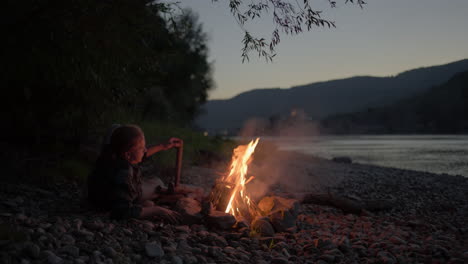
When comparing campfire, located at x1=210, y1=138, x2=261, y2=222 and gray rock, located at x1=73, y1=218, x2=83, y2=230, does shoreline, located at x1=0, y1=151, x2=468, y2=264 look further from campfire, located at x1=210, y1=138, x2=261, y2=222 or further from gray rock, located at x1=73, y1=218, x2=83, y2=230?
campfire, located at x1=210, y1=138, x2=261, y2=222

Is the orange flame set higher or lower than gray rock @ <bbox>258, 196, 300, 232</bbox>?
higher

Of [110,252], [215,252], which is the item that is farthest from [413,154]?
[110,252]

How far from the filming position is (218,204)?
5559mm

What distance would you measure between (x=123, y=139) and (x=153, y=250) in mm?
1681

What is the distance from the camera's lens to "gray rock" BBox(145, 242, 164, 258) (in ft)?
12.4

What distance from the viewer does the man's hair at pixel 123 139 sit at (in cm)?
484

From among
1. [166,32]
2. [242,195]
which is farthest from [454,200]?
[166,32]

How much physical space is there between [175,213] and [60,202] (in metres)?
2.08

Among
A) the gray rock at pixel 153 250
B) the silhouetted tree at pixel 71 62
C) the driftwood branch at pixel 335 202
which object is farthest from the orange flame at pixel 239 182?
the silhouetted tree at pixel 71 62

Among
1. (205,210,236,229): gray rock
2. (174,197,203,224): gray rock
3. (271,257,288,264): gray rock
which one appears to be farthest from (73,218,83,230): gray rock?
(271,257,288,264): gray rock

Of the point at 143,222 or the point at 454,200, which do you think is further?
the point at 454,200

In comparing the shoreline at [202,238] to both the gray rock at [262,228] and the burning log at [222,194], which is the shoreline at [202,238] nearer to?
the gray rock at [262,228]

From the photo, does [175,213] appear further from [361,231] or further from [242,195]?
[361,231]

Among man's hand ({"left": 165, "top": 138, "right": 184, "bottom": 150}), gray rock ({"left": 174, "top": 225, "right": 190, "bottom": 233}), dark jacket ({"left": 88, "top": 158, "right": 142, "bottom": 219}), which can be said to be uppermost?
man's hand ({"left": 165, "top": 138, "right": 184, "bottom": 150})
